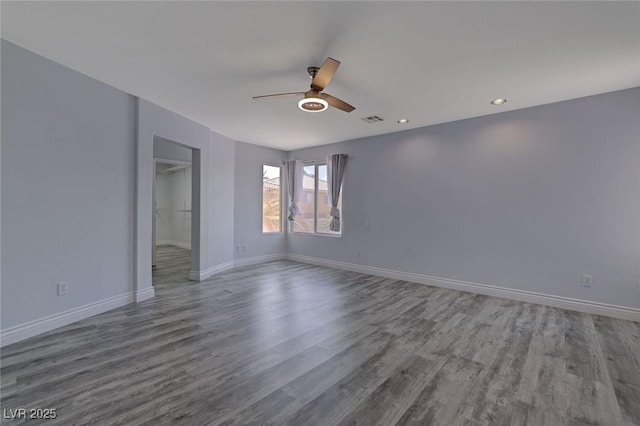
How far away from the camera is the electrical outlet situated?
2.83 meters

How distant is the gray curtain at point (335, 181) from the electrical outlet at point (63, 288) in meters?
4.26

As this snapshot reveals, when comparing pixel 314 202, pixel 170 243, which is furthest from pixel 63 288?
pixel 170 243

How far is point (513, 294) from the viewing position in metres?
3.92

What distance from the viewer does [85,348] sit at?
95.7 inches

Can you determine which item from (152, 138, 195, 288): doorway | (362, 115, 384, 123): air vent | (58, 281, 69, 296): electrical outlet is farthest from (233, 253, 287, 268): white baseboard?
(362, 115, 384, 123): air vent

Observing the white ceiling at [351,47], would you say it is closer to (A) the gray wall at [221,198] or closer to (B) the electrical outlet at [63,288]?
(A) the gray wall at [221,198]

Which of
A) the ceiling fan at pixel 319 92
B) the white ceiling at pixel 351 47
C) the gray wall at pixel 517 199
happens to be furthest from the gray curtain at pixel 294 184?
the ceiling fan at pixel 319 92

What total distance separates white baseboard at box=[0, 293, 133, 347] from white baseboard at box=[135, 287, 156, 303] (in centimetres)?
7

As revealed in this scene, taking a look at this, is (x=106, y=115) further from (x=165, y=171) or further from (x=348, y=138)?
(x=165, y=171)

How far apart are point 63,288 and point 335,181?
4421 mm

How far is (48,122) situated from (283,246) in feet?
15.6

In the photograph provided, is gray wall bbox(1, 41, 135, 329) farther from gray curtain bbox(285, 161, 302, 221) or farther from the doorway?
the doorway

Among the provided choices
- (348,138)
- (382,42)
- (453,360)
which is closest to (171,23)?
(382,42)

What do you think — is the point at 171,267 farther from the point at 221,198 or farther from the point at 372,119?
the point at 372,119
